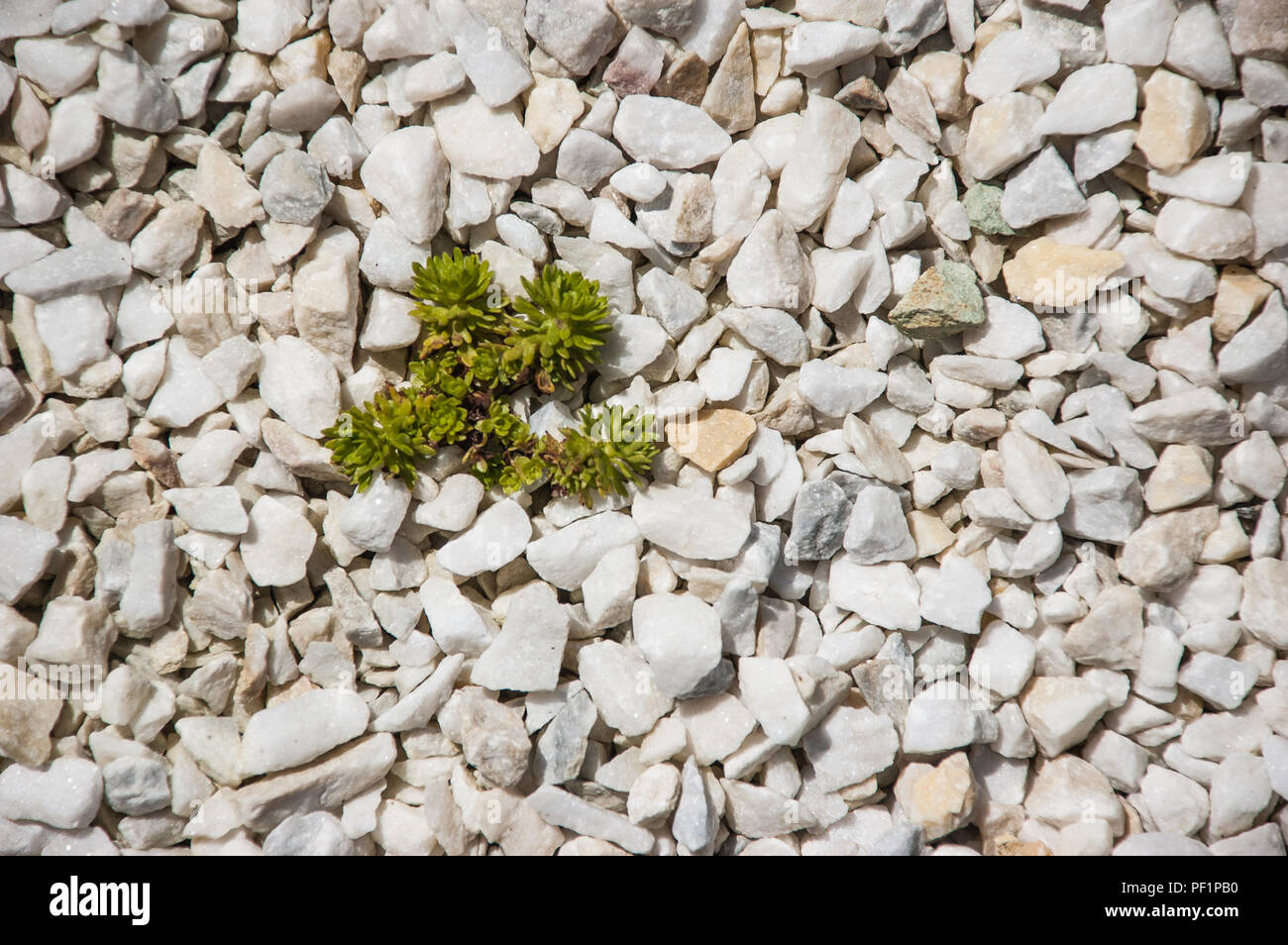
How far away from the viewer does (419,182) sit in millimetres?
3223

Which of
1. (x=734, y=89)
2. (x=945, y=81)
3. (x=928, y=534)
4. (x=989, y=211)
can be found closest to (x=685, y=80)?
(x=734, y=89)

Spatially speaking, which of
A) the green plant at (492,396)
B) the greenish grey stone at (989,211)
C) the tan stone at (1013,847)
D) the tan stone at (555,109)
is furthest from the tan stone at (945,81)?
the tan stone at (1013,847)

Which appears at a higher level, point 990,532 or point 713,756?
point 990,532

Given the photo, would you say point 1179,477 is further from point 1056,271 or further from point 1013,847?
point 1013,847

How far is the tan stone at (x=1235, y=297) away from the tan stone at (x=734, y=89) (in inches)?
75.1

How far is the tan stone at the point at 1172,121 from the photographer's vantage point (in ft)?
10.2

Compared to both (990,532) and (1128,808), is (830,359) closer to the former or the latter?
(990,532)

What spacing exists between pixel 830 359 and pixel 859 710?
4.51ft

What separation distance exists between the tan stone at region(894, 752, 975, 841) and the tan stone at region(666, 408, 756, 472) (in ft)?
4.53

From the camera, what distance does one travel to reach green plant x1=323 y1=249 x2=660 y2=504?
3.09 metres
